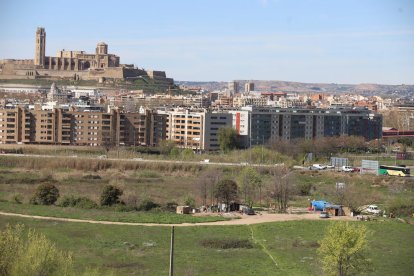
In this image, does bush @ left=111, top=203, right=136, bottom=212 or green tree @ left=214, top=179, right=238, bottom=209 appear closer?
bush @ left=111, top=203, right=136, bottom=212

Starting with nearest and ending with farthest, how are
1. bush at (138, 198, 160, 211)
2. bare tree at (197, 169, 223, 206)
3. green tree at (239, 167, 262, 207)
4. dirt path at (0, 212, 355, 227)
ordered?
dirt path at (0, 212, 355, 227) < bush at (138, 198, 160, 211) < bare tree at (197, 169, 223, 206) < green tree at (239, 167, 262, 207)

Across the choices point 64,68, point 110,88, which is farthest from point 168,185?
point 64,68

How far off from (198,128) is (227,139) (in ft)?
7.85

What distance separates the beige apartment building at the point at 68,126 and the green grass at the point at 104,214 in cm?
1896

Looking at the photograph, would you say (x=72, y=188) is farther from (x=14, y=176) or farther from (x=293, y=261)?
(x=293, y=261)

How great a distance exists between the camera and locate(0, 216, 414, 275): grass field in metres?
13.0

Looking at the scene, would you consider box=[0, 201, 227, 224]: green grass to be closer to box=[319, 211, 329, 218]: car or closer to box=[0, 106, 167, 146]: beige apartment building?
box=[319, 211, 329, 218]: car

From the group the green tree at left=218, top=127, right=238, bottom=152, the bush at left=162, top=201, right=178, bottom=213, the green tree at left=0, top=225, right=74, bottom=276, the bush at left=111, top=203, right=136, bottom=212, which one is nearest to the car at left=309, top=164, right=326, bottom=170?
the green tree at left=218, top=127, right=238, bottom=152

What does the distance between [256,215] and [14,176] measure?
1144 cm

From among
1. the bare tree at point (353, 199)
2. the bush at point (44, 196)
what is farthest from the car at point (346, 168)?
the bush at point (44, 196)

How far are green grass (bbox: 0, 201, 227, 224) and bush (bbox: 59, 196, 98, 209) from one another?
418 mm

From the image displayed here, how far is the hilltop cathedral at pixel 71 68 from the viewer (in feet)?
251

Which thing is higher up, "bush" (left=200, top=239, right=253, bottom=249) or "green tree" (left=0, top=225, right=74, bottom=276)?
"green tree" (left=0, top=225, right=74, bottom=276)

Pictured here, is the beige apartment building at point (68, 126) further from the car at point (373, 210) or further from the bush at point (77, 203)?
the car at point (373, 210)
